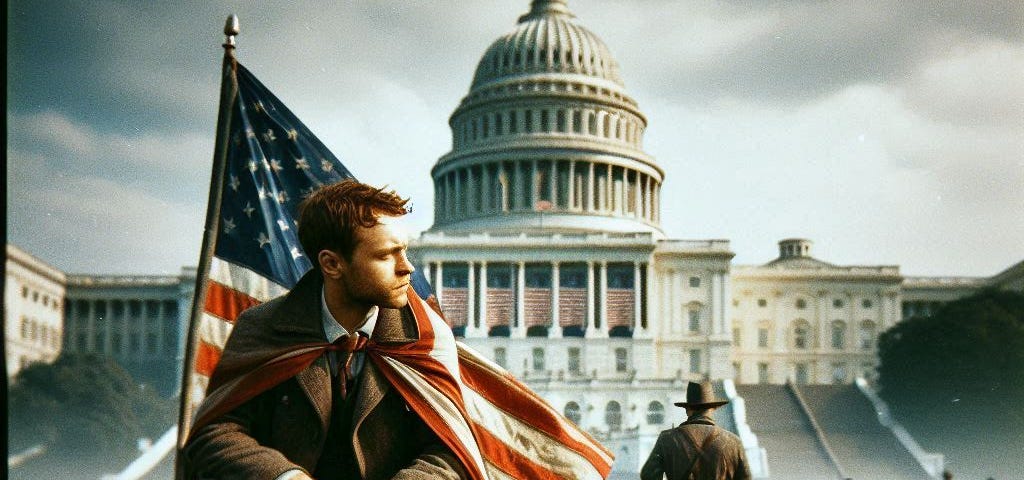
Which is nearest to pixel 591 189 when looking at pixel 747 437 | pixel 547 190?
pixel 547 190

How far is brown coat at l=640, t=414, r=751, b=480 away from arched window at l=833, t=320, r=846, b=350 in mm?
81953

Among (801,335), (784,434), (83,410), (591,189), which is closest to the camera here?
(83,410)

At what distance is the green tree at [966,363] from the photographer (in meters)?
59.0

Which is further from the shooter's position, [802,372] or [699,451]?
[802,372]

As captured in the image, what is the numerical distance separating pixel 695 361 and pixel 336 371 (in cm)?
7877

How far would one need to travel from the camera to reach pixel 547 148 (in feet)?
300

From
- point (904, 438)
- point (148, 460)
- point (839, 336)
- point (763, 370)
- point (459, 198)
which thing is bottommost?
point (904, 438)

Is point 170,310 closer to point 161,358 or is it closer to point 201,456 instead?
point 161,358

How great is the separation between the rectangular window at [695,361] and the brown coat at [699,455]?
240 feet

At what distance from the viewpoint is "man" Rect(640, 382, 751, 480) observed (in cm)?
804

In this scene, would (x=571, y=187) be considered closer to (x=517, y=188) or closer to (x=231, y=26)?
(x=517, y=188)

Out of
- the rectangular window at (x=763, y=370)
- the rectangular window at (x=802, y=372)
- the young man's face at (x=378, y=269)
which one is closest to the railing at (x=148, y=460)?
the young man's face at (x=378, y=269)

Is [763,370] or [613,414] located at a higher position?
[763,370]

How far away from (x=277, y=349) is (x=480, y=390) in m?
1.07
